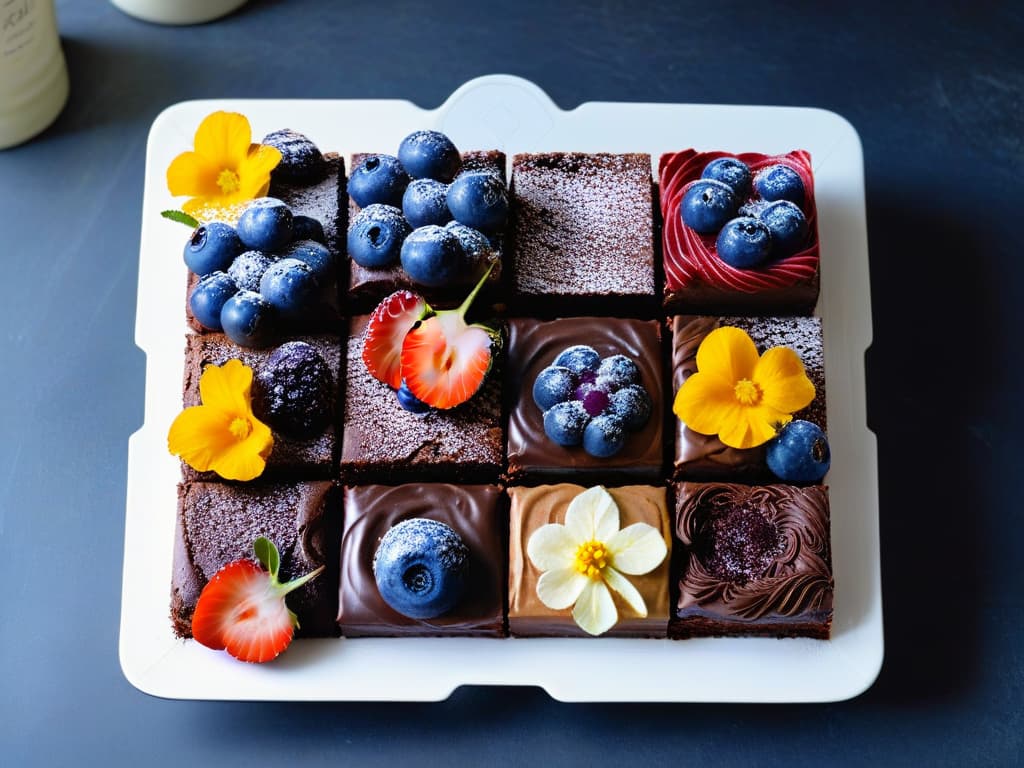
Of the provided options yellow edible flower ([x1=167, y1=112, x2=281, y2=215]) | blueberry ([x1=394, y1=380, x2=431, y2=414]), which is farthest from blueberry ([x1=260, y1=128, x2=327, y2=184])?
blueberry ([x1=394, y1=380, x2=431, y2=414])

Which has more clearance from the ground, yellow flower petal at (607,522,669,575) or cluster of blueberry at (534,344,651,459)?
cluster of blueberry at (534,344,651,459)

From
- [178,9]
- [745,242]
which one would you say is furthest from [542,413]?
[178,9]

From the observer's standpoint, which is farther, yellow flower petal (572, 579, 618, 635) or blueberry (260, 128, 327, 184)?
blueberry (260, 128, 327, 184)

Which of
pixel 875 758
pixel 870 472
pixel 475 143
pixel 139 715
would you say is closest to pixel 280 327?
pixel 475 143

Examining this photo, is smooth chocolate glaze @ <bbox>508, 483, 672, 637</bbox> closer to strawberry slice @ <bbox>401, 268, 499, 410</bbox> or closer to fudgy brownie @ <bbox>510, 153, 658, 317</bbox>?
strawberry slice @ <bbox>401, 268, 499, 410</bbox>

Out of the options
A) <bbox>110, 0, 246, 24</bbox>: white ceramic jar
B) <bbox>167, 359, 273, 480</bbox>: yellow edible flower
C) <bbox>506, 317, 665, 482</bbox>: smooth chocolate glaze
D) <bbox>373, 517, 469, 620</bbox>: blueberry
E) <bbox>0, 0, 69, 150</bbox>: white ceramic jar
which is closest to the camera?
<bbox>373, 517, 469, 620</bbox>: blueberry

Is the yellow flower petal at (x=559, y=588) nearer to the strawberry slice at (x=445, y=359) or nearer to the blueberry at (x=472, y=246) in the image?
the strawberry slice at (x=445, y=359)

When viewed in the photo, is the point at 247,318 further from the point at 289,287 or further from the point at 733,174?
the point at 733,174
